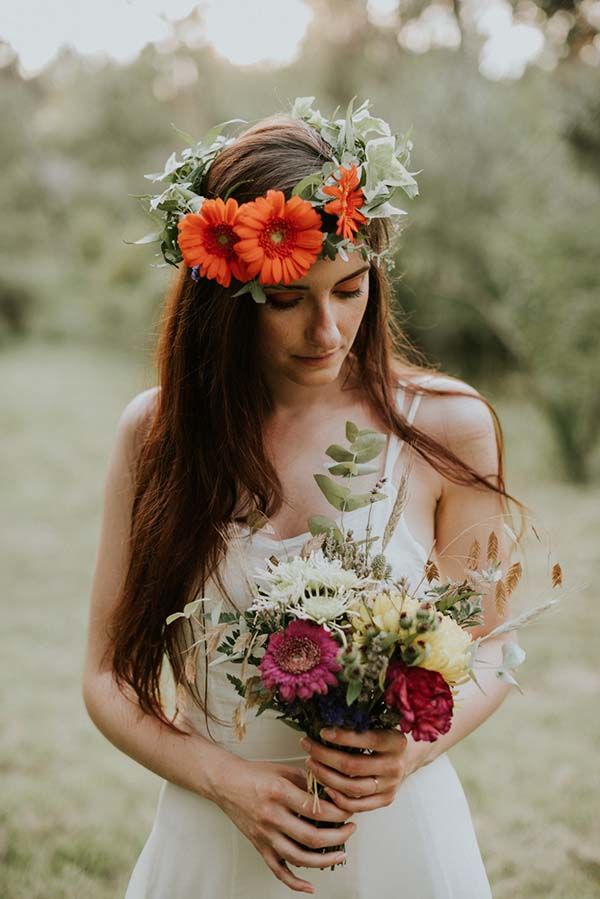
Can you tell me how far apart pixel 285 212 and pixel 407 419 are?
0.63m

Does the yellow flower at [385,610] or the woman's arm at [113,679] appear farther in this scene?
the woman's arm at [113,679]

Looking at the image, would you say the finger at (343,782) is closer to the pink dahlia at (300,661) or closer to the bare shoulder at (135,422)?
the pink dahlia at (300,661)

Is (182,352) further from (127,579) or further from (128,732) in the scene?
(128,732)

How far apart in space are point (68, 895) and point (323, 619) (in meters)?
2.70

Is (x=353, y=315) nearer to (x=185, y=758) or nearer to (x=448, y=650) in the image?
(x=448, y=650)

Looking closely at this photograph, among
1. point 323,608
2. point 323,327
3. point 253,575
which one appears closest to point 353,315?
point 323,327

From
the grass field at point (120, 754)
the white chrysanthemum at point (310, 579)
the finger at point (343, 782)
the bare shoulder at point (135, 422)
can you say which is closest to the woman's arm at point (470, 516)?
the grass field at point (120, 754)

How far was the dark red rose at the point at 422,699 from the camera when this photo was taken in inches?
50.8

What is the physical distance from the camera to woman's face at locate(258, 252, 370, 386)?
1.70m

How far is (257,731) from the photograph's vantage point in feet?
6.13

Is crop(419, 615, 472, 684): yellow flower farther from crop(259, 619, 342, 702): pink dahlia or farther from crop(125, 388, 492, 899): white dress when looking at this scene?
crop(125, 388, 492, 899): white dress

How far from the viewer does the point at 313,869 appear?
180 cm

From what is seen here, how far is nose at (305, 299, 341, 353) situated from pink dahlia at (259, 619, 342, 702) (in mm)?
617

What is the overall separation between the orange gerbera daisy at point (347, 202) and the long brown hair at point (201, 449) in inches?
4.4
